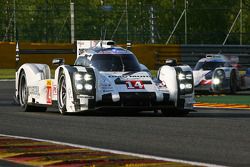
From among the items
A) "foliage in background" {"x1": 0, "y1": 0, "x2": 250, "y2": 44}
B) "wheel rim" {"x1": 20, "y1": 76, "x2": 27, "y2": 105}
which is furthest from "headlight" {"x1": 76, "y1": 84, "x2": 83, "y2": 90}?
"foliage in background" {"x1": 0, "y1": 0, "x2": 250, "y2": 44}

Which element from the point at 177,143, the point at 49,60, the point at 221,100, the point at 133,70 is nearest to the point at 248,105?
the point at 221,100

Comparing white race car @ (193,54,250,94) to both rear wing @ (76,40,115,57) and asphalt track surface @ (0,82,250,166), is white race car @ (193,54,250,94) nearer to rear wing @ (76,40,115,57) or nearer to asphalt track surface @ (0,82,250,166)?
rear wing @ (76,40,115,57)

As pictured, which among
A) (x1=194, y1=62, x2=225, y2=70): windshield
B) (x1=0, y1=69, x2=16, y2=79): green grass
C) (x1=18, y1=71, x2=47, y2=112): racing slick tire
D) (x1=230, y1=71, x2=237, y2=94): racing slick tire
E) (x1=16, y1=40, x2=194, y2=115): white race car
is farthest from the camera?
(x1=0, y1=69, x2=16, y2=79): green grass

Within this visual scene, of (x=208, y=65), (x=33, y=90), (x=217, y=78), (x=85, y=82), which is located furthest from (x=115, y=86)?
(x=208, y=65)

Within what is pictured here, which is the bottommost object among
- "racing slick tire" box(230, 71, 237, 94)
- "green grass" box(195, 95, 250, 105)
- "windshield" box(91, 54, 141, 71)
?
"green grass" box(195, 95, 250, 105)

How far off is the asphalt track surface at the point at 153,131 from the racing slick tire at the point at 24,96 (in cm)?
31

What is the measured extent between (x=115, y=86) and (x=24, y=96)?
315cm

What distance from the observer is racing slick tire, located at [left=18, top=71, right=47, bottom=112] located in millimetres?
19078

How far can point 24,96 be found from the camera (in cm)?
1938

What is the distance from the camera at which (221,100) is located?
925 inches

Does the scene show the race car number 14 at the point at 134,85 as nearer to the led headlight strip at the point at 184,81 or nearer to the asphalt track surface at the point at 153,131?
the asphalt track surface at the point at 153,131

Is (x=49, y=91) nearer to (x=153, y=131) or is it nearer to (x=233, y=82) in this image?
(x=153, y=131)

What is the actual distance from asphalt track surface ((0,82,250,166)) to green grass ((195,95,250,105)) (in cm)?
411

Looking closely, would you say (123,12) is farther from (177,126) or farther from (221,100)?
(177,126)
